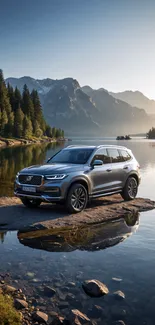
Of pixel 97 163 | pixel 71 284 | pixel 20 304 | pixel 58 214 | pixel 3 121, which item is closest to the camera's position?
pixel 20 304

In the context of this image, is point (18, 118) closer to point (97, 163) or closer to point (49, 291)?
point (97, 163)

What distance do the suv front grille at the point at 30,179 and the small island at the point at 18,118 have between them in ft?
229

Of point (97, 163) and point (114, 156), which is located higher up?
point (114, 156)

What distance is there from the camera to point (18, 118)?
318 ft

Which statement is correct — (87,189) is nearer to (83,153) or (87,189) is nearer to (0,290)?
(83,153)

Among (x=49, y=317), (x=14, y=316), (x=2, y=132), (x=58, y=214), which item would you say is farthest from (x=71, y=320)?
(x=2, y=132)

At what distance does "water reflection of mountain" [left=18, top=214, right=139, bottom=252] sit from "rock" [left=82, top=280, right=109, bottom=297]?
227 cm

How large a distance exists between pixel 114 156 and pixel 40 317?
375 inches

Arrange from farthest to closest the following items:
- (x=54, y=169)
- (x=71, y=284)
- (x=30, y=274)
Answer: (x=54, y=169)
(x=30, y=274)
(x=71, y=284)

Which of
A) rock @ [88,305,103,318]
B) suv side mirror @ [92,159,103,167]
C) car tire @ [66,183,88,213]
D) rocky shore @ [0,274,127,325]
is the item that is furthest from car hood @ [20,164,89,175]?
rock @ [88,305,103,318]

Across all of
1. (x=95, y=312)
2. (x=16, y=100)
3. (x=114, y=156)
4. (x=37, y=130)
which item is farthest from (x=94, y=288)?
(x=37, y=130)

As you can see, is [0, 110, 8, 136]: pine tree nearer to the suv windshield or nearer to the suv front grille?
the suv windshield

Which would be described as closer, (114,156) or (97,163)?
(97,163)

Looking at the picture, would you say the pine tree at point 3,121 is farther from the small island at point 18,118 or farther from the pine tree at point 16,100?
the pine tree at point 16,100
